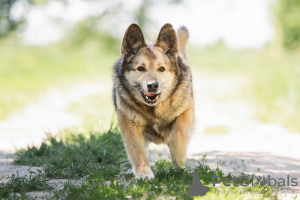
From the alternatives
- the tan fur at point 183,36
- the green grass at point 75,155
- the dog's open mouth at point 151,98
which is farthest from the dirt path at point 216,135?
the dog's open mouth at point 151,98

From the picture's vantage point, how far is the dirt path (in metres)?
5.11

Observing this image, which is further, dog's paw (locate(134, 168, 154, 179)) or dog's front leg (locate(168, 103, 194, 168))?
dog's front leg (locate(168, 103, 194, 168))

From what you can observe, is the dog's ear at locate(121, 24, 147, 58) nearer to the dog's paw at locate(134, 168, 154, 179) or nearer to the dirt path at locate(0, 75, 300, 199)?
the dog's paw at locate(134, 168, 154, 179)

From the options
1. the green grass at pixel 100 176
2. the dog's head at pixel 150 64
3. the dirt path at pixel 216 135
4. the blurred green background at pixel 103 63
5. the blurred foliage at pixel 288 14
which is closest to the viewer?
the green grass at pixel 100 176

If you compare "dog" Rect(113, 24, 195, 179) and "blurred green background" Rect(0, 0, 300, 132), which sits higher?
"blurred green background" Rect(0, 0, 300, 132)

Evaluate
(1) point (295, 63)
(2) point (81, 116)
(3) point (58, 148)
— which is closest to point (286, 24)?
(1) point (295, 63)

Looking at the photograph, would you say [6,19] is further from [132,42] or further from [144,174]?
A: [144,174]

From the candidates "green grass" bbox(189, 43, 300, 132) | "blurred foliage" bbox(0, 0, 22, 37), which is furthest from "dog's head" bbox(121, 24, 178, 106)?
"blurred foliage" bbox(0, 0, 22, 37)

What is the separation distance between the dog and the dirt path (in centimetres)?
90

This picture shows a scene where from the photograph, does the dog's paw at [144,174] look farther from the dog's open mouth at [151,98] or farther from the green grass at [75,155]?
the dog's open mouth at [151,98]

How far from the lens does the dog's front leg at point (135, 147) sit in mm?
4156

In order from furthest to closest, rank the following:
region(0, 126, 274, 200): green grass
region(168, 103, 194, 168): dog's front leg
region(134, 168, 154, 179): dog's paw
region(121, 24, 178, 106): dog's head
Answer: region(168, 103, 194, 168): dog's front leg < region(121, 24, 178, 106): dog's head < region(134, 168, 154, 179): dog's paw < region(0, 126, 274, 200): green grass

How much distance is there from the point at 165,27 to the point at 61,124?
17.2 ft

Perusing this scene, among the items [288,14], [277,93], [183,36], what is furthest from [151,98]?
[288,14]
